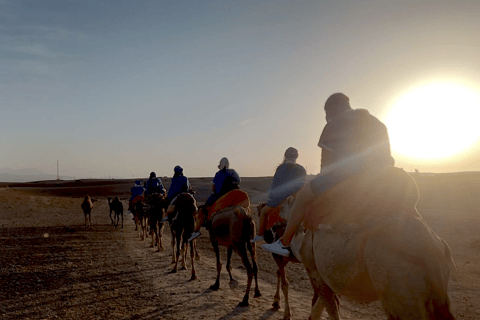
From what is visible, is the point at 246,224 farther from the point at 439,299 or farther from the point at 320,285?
the point at 439,299

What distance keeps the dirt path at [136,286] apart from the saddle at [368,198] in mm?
4329

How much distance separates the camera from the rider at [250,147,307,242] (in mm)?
7070

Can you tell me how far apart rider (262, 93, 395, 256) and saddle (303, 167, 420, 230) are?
0.08 meters

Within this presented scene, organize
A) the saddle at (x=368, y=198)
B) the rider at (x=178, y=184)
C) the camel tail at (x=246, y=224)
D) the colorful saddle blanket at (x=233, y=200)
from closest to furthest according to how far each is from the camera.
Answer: the saddle at (x=368, y=198), the camel tail at (x=246, y=224), the colorful saddle blanket at (x=233, y=200), the rider at (x=178, y=184)

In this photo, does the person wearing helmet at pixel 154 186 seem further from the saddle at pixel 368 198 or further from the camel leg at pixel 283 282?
the saddle at pixel 368 198

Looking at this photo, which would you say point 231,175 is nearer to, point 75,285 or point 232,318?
point 232,318

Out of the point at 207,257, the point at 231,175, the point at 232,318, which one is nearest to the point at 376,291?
the point at 232,318

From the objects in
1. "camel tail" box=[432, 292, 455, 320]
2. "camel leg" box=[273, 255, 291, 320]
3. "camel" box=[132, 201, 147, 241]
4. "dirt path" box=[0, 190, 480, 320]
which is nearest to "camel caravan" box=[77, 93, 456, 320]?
"camel tail" box=[432, 292, 455, 320]

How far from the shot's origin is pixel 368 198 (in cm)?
340

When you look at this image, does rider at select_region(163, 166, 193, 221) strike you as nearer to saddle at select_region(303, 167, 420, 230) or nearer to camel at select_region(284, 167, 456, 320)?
camel at select_region(284, 167, 456, 320)

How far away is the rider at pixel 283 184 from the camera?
7.07m

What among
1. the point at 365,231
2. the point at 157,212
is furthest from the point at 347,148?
the point at 157,212

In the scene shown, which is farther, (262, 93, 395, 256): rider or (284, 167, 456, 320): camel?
(262, 93, 395, 256): rider

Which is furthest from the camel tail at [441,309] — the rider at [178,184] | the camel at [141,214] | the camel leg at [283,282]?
the camel at [141,214]
